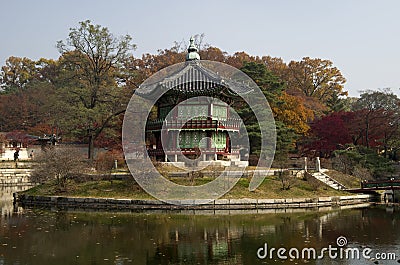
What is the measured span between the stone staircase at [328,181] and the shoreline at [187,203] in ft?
6.41

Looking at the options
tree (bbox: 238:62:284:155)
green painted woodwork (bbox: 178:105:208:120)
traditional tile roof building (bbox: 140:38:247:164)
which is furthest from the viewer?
tree (bbox: 238:62:284:155)

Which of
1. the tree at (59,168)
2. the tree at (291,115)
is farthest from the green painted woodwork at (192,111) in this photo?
the tree at (291,115)

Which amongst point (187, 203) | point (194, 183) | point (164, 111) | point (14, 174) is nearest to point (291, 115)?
point (164, 111)

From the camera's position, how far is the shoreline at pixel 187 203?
24.1m

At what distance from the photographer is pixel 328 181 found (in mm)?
29391

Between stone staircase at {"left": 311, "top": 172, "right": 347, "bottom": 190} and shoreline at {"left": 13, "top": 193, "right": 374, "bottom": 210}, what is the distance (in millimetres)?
1954

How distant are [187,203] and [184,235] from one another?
6317 mm

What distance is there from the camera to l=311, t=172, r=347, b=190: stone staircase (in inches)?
1139

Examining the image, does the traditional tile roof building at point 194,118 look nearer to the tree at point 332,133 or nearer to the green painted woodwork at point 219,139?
the green painted woodwork at point 219,139

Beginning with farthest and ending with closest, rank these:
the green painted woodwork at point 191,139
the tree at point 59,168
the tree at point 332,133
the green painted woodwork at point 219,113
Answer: the tree at point 332,133 → the green painted woodwork at point 219,113 → the green painted woodwork at point 191,139 → the tree at point 59,168

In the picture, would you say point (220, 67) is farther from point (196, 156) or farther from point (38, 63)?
point (38, 63)

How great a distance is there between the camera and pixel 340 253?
49.4 feet

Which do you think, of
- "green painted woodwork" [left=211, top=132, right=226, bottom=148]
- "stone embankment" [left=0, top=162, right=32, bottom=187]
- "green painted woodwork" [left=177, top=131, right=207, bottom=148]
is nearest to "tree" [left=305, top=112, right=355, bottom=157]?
"green painted woodwork" [left=211, top=132, right=226, bottom=148]

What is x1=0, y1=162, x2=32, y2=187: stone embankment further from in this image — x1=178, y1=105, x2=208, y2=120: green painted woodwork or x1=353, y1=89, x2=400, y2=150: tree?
x1=353, y1=89, x2=400, y2=150: tree
